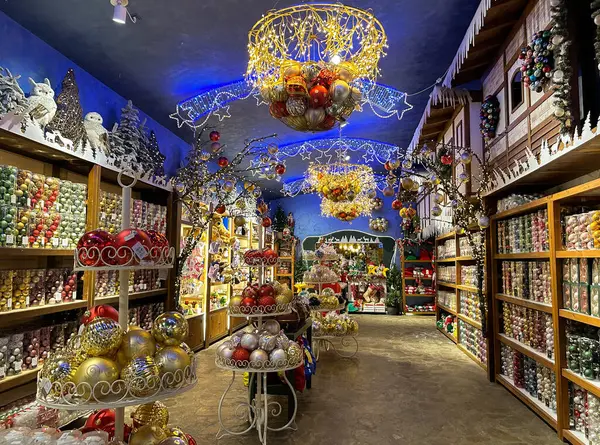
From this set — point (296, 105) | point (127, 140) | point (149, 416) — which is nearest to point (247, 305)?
point (149, 416)

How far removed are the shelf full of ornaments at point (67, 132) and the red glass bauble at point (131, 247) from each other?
1318 millimetres

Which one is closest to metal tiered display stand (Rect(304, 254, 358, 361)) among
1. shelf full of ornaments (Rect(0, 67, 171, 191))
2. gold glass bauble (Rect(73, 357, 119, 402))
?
shelf full of ornaments (Rect(0, 67, 171, 191))

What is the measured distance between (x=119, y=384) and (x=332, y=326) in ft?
17.2

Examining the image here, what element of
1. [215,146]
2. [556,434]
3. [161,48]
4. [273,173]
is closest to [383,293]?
[273,173]

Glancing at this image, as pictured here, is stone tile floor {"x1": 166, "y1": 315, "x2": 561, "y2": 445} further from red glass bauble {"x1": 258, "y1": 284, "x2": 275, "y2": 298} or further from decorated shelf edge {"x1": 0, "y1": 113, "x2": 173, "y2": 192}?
decorated shelf edge {"x1": 0, "y1": 113, "x2": 173, "y2": 192}

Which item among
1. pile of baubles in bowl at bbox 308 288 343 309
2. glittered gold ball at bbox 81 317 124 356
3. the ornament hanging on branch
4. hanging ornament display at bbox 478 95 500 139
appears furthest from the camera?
pile of baubles in bowl at bbox 308 288 343 309

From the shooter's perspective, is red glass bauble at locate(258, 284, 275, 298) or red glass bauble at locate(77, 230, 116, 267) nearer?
red glass bauble at locate(77, 230, 116, 267)

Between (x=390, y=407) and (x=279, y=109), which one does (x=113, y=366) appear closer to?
(x=279, y=109)

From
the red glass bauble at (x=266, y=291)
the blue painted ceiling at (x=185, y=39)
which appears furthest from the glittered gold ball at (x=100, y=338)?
the blue painted ceiling at (x=185, y=39)

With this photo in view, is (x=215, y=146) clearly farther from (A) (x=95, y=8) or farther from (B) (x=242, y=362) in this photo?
(B) (x=242, y=362)

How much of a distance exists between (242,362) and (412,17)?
3.58 metres

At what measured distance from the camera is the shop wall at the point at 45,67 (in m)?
3.72

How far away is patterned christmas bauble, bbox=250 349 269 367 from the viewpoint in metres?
3.11

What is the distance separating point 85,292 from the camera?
13.7 feet
